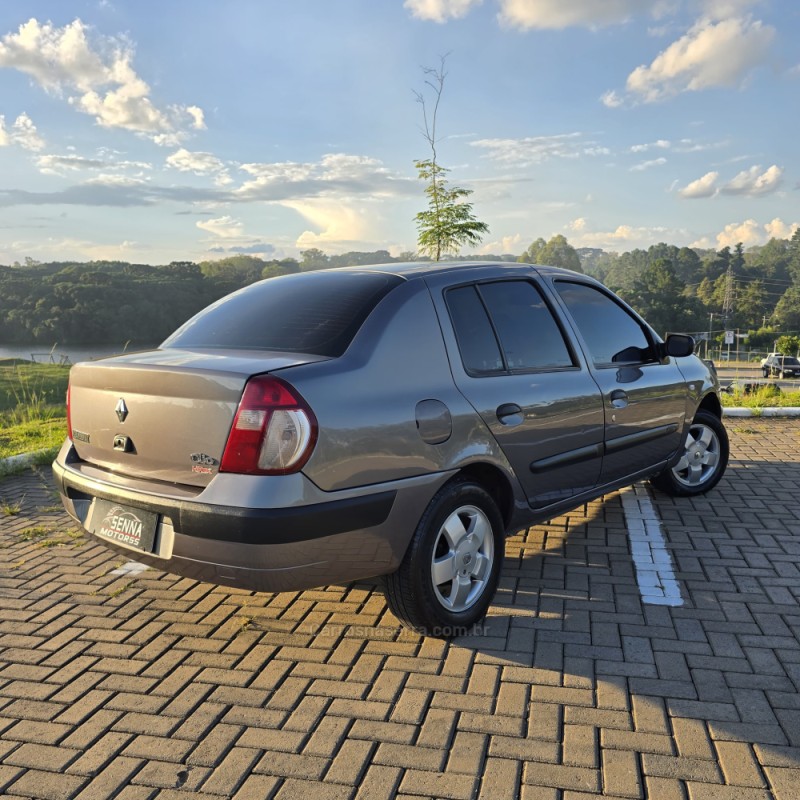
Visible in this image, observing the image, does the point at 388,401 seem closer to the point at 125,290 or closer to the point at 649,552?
the point at 649,552

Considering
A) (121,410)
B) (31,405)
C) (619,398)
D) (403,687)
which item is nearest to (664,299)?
(31,405)

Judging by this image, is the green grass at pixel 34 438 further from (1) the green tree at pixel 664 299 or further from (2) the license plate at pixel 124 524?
(1) the green tree at pixel 664 299

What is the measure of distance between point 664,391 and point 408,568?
2.58 metres

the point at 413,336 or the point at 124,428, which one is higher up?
the point at 413,336

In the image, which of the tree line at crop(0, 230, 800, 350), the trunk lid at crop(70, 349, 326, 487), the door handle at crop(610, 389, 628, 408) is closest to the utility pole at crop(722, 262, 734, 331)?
the tree line at crop(0, 230, 800, 350)

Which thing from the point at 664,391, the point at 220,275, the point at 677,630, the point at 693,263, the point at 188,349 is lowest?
the point at 677,630

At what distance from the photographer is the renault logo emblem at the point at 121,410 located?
296 centimetres

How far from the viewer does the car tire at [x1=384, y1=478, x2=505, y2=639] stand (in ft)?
9.76

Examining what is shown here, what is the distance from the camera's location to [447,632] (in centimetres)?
322

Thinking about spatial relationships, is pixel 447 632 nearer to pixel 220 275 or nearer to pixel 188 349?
pixel 188 349

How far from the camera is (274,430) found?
2.56 metres

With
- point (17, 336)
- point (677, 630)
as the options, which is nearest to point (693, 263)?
point (17, 336)

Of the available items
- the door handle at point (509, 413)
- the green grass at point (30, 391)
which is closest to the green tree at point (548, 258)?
the door handle at point (509, 413)

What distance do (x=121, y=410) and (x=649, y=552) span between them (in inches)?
121
